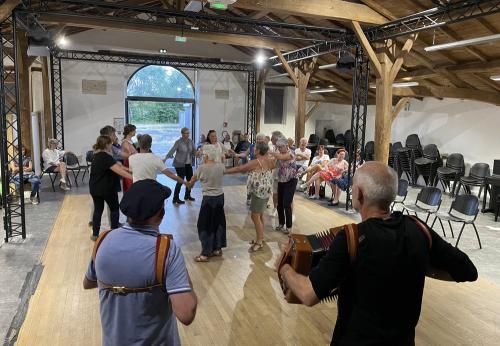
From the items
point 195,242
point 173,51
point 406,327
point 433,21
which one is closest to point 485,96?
point 433,21

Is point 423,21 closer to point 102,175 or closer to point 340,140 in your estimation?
point 102,175

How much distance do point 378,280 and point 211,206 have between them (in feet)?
11.4

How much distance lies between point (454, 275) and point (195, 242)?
14.6ft

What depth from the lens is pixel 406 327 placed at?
4.83 ft

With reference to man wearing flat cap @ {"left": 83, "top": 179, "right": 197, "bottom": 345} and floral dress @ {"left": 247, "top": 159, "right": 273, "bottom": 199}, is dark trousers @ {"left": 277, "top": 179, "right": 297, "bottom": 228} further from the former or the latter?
man wearing flat cap @ {"left": 83, "top": 179, "right": 197, "bottom": 345}

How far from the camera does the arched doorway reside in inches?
549

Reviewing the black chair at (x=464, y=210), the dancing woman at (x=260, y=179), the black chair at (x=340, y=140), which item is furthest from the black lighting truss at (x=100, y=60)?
the black chair at (x=464, y=210)

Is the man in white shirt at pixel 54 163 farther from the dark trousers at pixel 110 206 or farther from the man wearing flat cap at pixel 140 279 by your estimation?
the man wearing flat cap at pixel 140 279

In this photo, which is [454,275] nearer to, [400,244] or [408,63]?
[400,244]

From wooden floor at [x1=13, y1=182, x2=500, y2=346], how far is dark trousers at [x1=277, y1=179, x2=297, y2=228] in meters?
0.64

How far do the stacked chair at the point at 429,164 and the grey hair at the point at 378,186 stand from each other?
424 inches

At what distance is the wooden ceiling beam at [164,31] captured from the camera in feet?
28.2

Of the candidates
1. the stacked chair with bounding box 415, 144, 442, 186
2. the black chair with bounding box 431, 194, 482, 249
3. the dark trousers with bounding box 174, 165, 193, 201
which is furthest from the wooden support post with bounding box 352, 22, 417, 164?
the stacked chair with bounding box 415, 144, 442, 186

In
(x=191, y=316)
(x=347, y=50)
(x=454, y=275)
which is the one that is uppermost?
(x=347, y=50)
